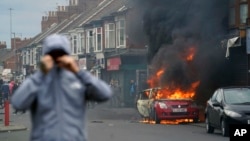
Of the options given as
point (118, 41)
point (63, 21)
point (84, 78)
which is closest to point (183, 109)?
point (84, 78)

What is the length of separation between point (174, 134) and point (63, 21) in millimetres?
52480

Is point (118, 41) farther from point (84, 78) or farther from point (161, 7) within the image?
point (84, 78)

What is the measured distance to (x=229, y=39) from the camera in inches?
1004

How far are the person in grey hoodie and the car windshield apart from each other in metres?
11.2

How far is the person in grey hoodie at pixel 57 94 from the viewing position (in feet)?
13.6

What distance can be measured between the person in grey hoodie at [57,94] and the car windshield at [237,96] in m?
11.2

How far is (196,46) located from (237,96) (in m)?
12.7

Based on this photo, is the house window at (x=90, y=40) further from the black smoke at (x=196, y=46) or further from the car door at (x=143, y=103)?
the car door at (x=143, y=103)

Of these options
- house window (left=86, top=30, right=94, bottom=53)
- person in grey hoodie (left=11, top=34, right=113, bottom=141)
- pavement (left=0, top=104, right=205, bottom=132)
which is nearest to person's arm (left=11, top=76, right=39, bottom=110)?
person in grey hoodie (left=11, top=34, right=113, bottom=141)

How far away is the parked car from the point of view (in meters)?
14.1

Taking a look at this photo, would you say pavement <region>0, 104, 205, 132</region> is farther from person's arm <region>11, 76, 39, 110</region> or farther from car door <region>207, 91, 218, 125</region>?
person's arm <region>11, 76, 39, 110</region>

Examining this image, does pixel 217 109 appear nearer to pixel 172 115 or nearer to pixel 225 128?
pixel 225 128

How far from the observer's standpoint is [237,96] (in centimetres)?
1545

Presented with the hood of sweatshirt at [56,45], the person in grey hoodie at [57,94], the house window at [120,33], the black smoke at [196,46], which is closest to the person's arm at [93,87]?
the person in grey hoodie at [57,94]
